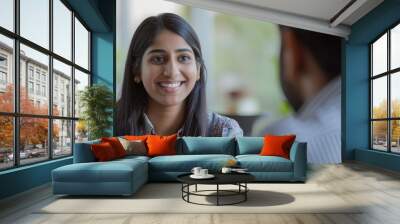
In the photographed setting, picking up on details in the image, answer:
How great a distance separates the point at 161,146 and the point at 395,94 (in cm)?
526

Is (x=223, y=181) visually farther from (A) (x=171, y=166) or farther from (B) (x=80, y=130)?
(B) (x=80, y=130)

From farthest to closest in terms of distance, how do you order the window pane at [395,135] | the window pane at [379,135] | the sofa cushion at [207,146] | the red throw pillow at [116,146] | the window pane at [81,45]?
the window pane at [379,135] < the window pane at [395,135] < the window pane at [81,45] < the sofa cushion at [207,146] < the red throw pillow at [116,146]

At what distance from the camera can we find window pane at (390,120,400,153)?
805 centimetres

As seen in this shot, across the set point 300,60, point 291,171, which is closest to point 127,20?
point 300,60

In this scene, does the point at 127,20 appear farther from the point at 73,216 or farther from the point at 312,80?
the point at 73,216

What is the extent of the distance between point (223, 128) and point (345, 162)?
318cm

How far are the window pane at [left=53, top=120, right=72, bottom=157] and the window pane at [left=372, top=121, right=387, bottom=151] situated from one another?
6868 mm

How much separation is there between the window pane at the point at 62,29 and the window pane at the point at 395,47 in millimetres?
6823

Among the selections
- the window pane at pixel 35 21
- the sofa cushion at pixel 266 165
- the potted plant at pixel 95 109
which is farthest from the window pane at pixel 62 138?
the sofa cushion at pixel 266 165

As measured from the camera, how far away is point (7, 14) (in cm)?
502

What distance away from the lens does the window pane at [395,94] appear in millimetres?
8141

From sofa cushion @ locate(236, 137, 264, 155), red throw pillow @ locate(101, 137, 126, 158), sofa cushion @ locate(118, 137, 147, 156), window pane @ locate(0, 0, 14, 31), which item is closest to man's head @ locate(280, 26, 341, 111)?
sofa cushion @ locate(236, 137, 264, 155)

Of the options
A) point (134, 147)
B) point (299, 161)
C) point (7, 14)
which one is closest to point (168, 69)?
point (134, 147)

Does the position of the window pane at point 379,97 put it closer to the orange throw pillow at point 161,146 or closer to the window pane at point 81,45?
the orange throw pillow at point 161,146
